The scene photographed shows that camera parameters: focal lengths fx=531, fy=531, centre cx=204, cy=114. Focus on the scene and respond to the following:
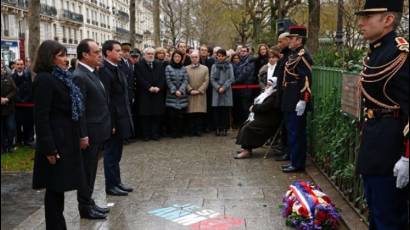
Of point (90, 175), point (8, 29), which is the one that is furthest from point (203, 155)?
point (8, 29)

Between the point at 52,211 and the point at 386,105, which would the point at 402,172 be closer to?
the point at 386,105

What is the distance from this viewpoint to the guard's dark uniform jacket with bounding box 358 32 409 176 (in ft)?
12.2

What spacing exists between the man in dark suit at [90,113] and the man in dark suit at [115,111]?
626 millimetres

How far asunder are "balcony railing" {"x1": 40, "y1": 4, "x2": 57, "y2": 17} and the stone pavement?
51.3 meters

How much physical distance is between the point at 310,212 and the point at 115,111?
2.86 m

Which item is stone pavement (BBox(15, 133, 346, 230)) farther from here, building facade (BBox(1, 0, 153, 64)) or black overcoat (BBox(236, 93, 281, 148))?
building facade (BBox(1, 0, 153, 64))

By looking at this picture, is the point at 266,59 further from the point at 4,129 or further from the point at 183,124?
the point at 4,129

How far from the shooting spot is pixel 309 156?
9.01m

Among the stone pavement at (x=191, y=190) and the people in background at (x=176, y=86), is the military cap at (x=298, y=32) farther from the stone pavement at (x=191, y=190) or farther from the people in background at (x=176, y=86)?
the people in background at (x=176, y=86)

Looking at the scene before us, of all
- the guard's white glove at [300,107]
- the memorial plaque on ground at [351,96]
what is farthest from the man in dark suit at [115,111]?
the memorial plaque on ground at [351,96]

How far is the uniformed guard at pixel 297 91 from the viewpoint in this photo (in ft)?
25.3

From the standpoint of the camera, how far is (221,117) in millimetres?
12188

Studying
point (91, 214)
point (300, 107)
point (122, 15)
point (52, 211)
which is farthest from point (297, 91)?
point (122, 15)

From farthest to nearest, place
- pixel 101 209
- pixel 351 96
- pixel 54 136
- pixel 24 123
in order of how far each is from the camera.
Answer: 1. pixel 24 123
2. pixel 101 209
3. pixel 351 96
4. pixel 54 136
